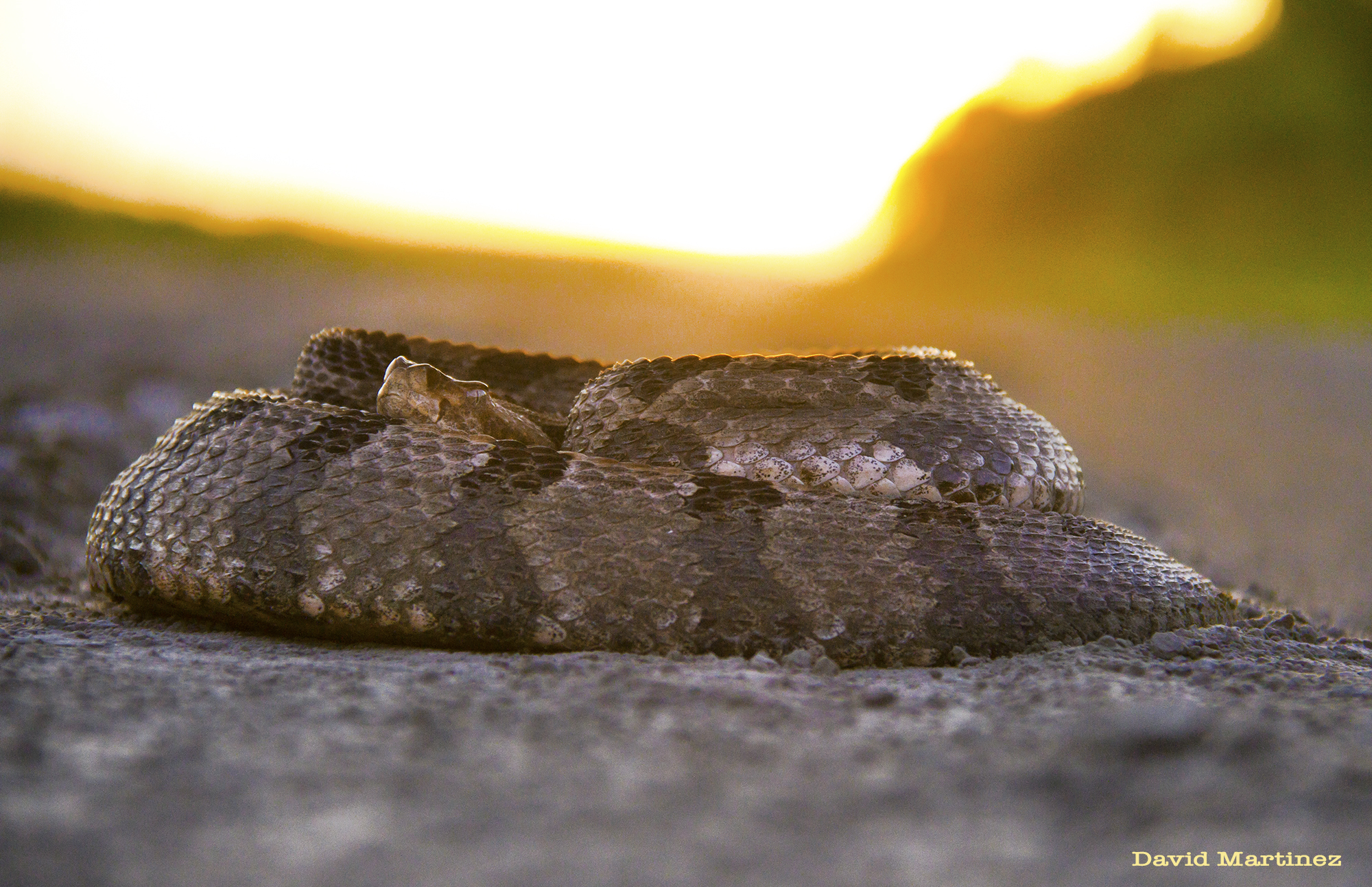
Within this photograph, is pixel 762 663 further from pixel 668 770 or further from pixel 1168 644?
pixel 1168 644

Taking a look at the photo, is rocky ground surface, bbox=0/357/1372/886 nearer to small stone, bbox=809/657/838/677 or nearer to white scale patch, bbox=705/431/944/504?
small stone, bbox=809/657/838/677

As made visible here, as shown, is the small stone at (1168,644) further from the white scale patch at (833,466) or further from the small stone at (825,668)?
the small stone at (825,668)

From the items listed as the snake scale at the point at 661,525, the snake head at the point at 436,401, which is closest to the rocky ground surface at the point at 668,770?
the snake scale at the point at 661,525

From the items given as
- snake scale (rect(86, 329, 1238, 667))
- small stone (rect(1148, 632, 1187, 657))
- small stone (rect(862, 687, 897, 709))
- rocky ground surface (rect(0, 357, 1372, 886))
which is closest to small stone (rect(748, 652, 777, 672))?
rocky ground surface (rect(0, 357, 1372, 886))

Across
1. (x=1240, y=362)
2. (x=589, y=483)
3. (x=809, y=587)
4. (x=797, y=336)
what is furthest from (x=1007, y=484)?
(x=1240, y=362)

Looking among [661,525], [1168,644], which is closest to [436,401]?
[661,525]

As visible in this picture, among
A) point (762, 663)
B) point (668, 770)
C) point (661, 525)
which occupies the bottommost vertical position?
point (762, 663)
